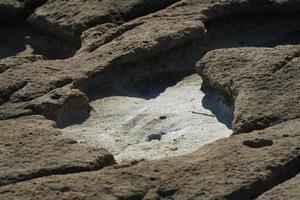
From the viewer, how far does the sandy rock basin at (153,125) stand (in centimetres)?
405

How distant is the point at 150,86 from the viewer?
4820mm

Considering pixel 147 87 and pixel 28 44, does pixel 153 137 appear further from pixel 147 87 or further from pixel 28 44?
pixel 28 44

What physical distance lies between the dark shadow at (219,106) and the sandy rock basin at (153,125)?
0.03 meters

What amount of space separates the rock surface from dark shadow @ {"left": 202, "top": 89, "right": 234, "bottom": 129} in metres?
0.02

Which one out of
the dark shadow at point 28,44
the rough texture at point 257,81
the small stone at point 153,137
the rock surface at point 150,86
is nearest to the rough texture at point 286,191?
the rock surface at point 150,86

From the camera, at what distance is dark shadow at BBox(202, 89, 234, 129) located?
422 centimetres

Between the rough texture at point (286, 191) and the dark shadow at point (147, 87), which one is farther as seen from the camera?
the dark shadow at point (147, 87)

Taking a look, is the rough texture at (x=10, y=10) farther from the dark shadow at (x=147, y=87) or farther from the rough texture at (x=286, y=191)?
the rough texture at (x=286, y=191)

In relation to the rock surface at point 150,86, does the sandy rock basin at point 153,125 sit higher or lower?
lower

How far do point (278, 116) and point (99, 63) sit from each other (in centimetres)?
139

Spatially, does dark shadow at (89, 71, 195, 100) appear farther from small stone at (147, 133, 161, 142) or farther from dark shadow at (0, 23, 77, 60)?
dark shadow at (0, 23, 77, 60)

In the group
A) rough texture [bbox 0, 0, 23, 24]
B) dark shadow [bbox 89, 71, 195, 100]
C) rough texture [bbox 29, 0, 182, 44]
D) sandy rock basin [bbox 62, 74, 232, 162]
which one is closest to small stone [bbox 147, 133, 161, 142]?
sandy rock basin [bbox 62, 74, 232, 162]

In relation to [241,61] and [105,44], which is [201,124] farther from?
[105,44]

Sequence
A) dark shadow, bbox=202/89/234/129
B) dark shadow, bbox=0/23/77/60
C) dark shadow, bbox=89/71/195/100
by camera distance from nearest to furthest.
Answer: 1. dark shadow, bbox=202/89/234/129
2. dark shadow, bbox=89/71/195/100
3. dark shadow, bbox=0/23/77/60
